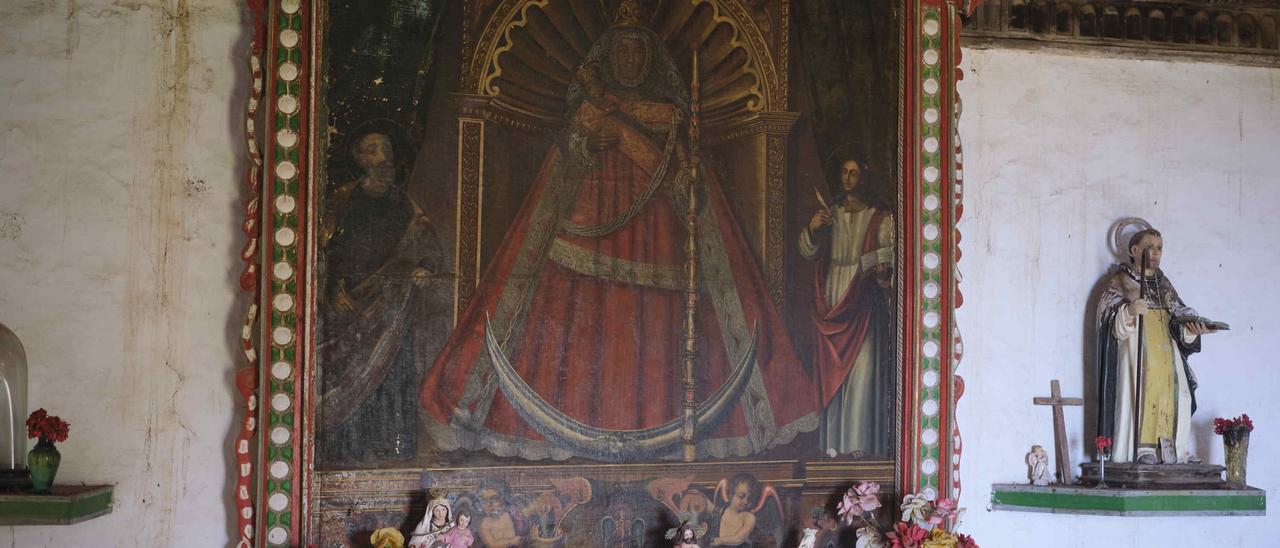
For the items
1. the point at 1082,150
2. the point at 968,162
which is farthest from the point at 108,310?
the point at 1082,150

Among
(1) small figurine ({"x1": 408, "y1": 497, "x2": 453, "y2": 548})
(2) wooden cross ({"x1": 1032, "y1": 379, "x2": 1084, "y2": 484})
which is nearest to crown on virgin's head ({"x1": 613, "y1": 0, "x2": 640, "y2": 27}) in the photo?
(1) small figurine ({"x1": 408, "y1": 497, "x2": 453, "y2": 548})

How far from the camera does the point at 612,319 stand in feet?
18.4

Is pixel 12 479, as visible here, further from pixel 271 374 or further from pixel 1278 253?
pixel 1278 253

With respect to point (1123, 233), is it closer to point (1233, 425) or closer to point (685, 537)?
point (1233, 425)

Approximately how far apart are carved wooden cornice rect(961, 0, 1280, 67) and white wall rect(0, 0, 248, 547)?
155 inches

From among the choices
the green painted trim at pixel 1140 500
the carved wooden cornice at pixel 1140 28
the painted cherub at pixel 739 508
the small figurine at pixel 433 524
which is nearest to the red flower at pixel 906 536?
the painted cherub at pixel 739 508

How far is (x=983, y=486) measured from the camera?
6137mm

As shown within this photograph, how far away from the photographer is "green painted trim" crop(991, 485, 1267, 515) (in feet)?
19.2

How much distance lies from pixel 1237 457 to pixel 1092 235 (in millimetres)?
1341

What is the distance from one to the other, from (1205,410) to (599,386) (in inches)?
131

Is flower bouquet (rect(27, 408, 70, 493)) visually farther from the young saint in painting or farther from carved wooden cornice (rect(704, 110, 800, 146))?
the young saint in painting

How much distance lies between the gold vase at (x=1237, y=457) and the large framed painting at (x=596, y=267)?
59.3 inches

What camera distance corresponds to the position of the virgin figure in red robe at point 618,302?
215 inches

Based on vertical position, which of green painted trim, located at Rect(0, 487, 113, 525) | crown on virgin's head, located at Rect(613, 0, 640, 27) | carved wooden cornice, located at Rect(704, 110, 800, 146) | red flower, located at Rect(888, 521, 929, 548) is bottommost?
red flower, located at Rect(888, 521, 929, 548)
